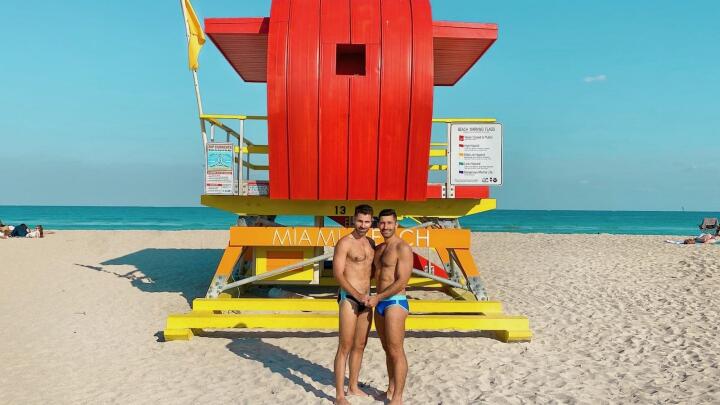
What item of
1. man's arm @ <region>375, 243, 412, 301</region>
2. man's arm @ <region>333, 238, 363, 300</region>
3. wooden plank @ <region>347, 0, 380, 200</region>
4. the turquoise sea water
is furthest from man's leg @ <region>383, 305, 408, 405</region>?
the turquoise sea water

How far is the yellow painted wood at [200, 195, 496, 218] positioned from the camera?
393 inches

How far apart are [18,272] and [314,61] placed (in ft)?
41.9

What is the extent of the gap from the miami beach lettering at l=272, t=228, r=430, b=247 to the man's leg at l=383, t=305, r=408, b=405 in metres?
3.71

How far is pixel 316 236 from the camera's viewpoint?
959 centimetres

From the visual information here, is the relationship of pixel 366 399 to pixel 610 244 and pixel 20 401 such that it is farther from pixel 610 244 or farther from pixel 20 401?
pixel 610 244

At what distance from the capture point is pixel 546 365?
7750 millimetres

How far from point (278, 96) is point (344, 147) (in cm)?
133

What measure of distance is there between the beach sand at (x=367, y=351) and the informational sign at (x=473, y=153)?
265cm

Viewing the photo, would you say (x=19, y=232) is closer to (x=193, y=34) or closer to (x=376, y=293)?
A: (x=193, y=34)

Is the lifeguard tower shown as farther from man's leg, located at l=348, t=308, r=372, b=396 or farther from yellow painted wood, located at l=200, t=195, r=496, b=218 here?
man's leg, located at l=348, t=308, r=372, b=396

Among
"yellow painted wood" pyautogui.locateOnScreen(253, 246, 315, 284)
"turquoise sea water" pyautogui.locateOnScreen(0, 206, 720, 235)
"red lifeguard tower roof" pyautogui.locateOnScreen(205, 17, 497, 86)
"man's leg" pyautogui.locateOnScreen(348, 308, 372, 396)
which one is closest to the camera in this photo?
"man's leg" pyautogui.locateOnScreen(348, 308, 372, 396)

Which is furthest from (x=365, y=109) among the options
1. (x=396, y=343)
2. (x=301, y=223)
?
(x=301, y=223)

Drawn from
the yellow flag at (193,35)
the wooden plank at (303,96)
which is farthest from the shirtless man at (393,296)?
the yellow flag at (193,35)

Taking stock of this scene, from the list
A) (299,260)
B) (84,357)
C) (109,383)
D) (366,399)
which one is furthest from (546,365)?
(84,357)
